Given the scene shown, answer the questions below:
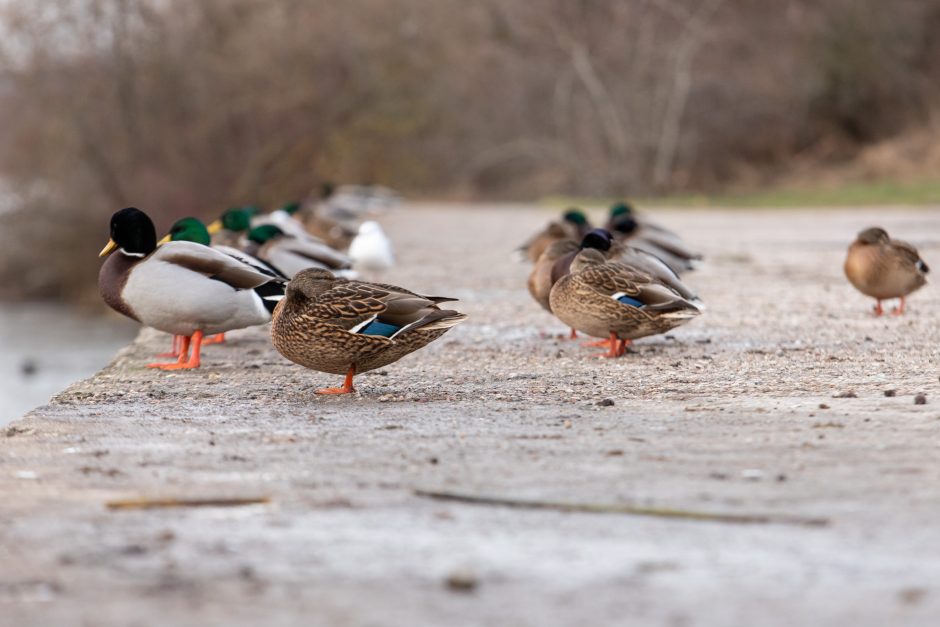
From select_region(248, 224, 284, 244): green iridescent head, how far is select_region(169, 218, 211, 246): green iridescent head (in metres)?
0.84

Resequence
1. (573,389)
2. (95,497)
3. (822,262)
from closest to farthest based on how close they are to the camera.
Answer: (95,497), (573,389), (822,262)

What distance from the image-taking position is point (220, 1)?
32.8 m

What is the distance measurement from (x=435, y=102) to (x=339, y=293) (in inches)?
1483

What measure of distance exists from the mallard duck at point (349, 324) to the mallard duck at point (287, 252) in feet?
12.1

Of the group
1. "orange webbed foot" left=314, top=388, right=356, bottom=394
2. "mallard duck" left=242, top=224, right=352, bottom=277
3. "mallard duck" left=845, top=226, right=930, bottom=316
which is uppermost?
"mallard duck" left=845, top=226, right=930, bottom=316

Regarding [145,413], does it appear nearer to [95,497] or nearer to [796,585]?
[95,497]

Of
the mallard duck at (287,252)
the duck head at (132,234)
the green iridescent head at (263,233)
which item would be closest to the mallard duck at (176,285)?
the duck head at (132,234)

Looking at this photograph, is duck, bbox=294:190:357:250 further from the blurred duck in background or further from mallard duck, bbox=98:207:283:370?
mallard duck, bbox=98:207:283:370

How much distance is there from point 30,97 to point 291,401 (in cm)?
2434

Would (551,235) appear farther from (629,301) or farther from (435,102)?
(435,102)

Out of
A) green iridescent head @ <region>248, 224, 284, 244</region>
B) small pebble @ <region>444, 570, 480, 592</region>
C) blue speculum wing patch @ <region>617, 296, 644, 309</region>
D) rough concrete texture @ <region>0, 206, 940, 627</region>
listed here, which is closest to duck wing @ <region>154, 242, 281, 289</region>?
rough concrete texture @ <region>0, 206, 940, 627</region>

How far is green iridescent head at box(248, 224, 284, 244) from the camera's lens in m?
10.6

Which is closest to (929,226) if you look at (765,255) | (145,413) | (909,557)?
(765,255)

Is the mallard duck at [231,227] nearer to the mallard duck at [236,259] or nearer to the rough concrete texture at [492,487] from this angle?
the mallard duck at [236,259]
